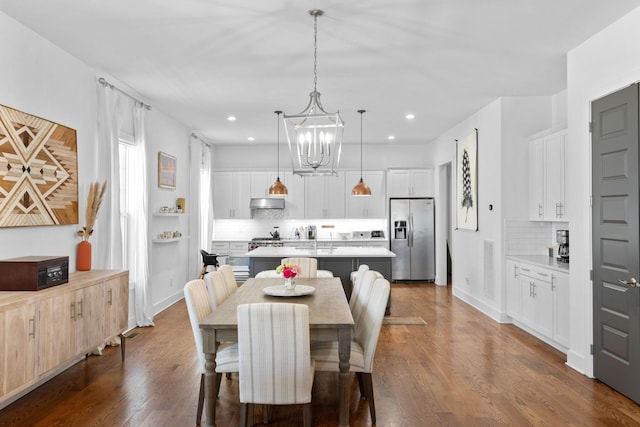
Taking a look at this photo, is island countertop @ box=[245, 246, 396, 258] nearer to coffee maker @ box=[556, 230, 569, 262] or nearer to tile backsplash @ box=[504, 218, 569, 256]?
tile backsplash @ box=[504, 218, 569, 256]

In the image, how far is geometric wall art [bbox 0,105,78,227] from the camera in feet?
10.7

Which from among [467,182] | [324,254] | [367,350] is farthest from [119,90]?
[467,182]

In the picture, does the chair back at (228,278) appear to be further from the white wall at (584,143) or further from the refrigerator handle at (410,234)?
the refrigerator handle at (410,234)

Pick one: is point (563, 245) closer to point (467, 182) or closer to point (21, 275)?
point (467, 182)

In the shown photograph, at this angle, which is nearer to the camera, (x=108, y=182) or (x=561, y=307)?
(x=561, y=307)

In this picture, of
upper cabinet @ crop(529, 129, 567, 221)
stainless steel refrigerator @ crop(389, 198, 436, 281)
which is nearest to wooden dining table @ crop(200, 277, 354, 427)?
upper cabinet @ crop(529, 129, 567, 221)

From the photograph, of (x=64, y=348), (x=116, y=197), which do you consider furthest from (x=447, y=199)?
(x=64, y=348)

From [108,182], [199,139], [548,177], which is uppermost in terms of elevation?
[199,139]

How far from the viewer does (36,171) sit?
11.7ft

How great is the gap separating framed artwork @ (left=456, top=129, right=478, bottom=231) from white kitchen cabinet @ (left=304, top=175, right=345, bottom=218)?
2616 millimetres

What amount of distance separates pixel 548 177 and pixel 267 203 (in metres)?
5.31

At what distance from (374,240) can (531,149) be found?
3.97m

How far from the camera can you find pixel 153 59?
13.9 ft

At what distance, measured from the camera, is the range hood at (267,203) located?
28.8ft
